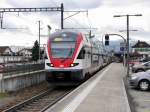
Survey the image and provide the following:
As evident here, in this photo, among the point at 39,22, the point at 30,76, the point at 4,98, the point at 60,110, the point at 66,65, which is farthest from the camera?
the point at 39,22

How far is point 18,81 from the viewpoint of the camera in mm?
25797

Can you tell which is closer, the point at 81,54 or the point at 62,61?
the point at 62,61

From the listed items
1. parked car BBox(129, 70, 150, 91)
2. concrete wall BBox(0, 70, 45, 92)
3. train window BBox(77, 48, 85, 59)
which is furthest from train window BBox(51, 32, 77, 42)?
parked car BBox(129, 70, 150, 91)

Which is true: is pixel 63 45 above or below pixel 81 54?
above

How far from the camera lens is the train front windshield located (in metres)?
25.3

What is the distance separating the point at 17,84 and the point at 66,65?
128 inches

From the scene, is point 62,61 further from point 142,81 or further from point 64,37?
point 142,81

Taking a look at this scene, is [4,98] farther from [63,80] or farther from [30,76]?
[30,76]

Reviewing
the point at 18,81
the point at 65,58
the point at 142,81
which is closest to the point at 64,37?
the point at 65,58

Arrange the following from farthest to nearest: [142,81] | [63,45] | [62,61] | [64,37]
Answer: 1. [64,37]
2. [63,45]
3. [62,61]
4. [142,81]

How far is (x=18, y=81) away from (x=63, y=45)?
354 cm

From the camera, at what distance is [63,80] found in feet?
82.5

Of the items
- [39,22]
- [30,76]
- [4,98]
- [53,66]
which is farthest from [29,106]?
[39,22]

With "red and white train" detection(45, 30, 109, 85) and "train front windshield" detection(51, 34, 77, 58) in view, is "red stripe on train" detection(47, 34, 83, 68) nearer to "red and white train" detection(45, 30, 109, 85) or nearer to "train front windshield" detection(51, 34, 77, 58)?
"red and white train" detection(45, 30, 109, 85)
